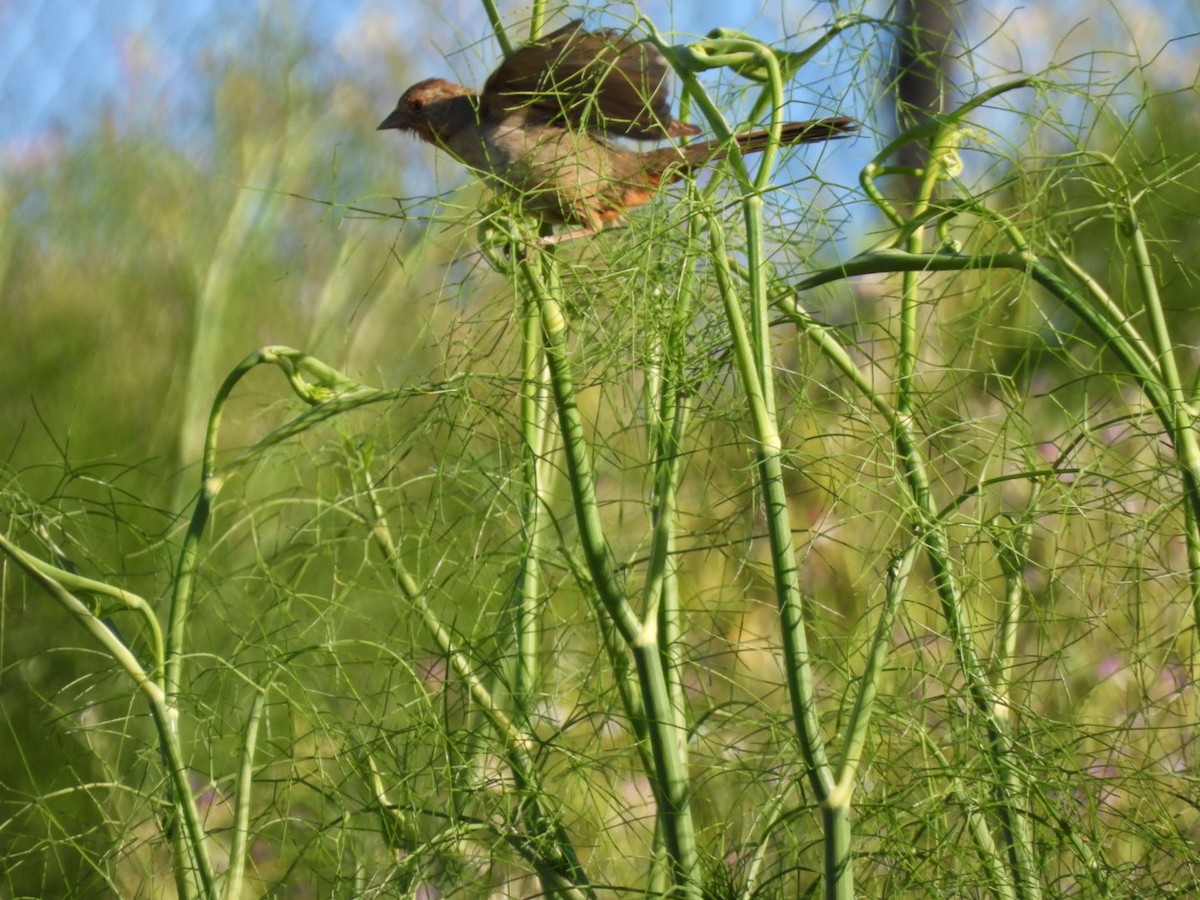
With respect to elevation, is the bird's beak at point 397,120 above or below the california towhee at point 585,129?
above

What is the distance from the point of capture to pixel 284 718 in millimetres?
1213

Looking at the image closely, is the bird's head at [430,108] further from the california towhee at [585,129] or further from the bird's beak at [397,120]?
the california towhee at [585,129]

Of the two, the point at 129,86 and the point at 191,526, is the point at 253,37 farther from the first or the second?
the point at 191,526

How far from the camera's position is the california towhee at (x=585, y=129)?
2.15ft

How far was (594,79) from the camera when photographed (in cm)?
68

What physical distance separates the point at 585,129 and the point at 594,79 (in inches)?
1.0

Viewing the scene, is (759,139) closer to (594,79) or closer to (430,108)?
(594,79)

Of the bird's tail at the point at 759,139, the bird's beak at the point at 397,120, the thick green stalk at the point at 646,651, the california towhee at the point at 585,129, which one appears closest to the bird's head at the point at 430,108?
the bird's beak at the point at 397,120

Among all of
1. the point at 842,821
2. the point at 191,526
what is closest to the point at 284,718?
the point at 191,526

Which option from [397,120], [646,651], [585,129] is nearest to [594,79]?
[585,129]

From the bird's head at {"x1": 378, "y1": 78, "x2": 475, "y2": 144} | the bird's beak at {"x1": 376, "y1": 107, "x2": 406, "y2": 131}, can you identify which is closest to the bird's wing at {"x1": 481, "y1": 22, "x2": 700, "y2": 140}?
the bird's head at {"x1": 378, "y1": 78, "x2": 475, "y2": 144}

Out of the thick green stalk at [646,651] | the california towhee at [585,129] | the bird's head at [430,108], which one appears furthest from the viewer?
the bird's head at [430,108]

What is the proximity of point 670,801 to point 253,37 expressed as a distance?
4.27ft

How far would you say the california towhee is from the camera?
2.15ft
